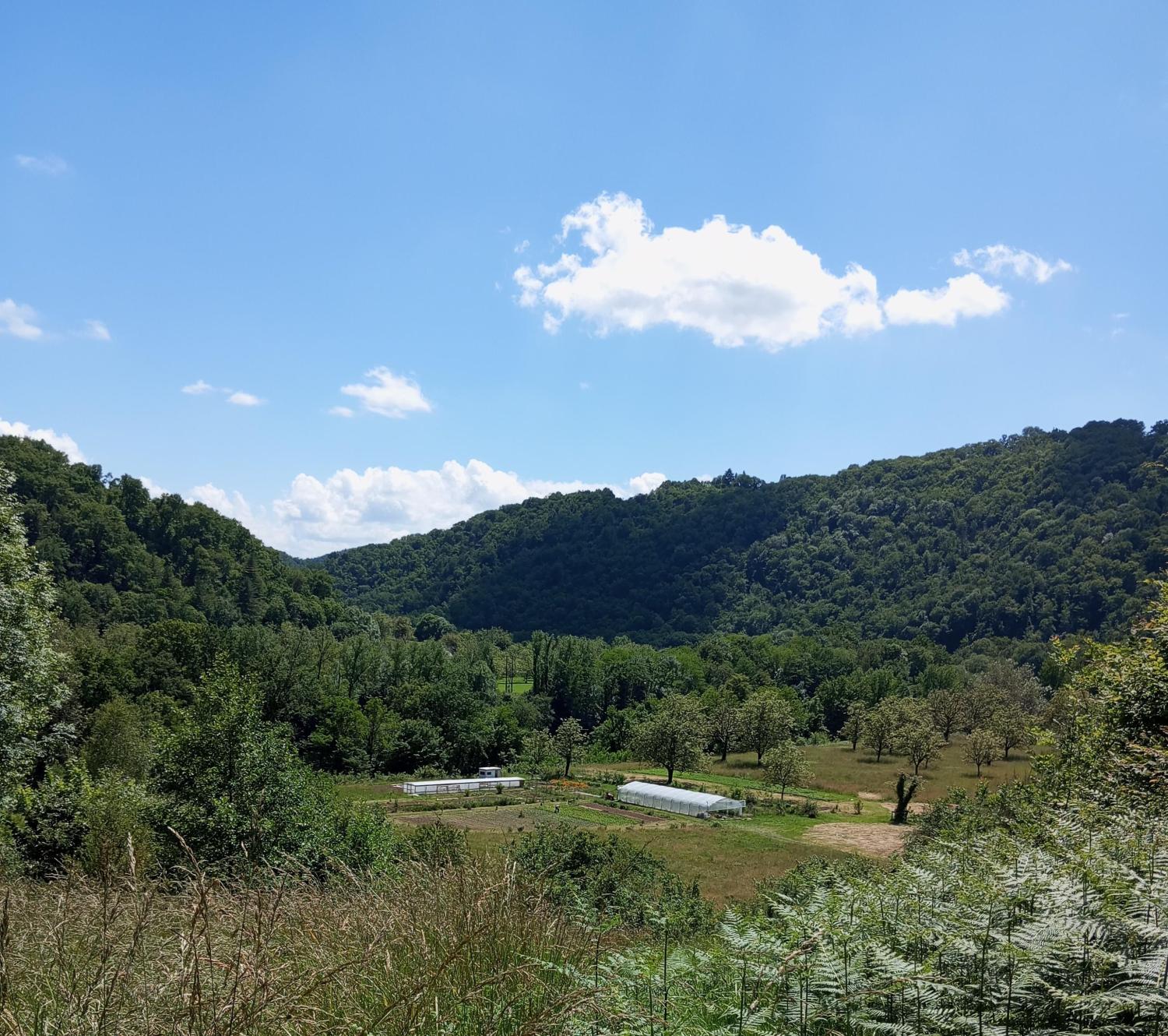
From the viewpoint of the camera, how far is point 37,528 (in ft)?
287

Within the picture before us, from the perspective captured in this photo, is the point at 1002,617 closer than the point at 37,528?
No

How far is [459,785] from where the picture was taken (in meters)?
57.7

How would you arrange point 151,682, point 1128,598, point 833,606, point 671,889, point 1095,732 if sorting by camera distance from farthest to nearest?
point 833,606
point 1128,598
point 151,682
point 671,889
point 1095,732

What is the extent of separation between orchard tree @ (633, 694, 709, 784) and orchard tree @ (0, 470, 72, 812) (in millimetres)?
51759

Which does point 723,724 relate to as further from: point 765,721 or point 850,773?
point 850,773

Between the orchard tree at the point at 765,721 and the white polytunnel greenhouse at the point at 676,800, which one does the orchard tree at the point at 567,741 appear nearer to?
the white polytunnel greenhouse at the point at 676,800

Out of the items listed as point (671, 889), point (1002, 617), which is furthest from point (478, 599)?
point (671, 889)

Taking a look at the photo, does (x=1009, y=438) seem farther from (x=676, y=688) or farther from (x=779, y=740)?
(x=779, y=740)

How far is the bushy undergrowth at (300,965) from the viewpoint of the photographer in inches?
87.4

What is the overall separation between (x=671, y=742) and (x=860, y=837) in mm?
22991

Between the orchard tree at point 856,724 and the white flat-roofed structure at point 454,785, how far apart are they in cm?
3259

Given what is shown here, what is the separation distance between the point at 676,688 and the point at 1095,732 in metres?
83.8

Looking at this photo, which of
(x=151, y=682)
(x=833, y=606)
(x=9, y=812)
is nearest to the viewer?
(x=9, y=812)

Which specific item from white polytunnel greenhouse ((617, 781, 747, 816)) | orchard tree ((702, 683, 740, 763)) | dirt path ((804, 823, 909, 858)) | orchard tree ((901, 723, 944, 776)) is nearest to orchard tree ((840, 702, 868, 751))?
orchard tree ((901, 723, 944, 776))
